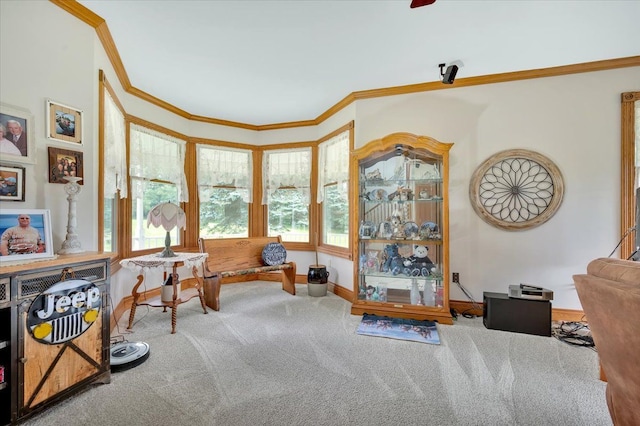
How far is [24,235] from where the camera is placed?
1706 mm

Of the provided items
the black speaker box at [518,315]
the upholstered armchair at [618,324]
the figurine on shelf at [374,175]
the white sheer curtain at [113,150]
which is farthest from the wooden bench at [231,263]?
the upholstered armchair at [618,324]

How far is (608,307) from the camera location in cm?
122

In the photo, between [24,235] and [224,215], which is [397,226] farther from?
[24,235]

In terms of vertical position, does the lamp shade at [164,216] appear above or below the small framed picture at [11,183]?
below

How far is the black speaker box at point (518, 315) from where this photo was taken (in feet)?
9.10

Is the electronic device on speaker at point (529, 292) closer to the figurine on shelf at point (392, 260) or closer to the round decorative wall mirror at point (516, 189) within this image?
the round decorative wall mirror at point (516, 189)

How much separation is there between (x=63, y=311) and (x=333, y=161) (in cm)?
339

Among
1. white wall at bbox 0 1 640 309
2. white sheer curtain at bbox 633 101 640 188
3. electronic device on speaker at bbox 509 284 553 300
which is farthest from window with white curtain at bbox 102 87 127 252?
white sheer curtain at bbox 633 101 640 188

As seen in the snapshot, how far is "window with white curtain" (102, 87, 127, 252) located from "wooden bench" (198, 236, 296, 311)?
3.15 ft

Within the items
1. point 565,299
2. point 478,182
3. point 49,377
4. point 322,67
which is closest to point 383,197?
point 478,182

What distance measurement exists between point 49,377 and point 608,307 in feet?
9.48

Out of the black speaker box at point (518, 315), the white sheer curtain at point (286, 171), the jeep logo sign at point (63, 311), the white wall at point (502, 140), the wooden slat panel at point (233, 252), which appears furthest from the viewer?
the white sheer curtain at point (286, 171)

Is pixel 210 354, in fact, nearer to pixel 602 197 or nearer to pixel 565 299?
pixel 565 299

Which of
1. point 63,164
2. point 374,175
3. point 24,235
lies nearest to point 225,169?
point 374,175
